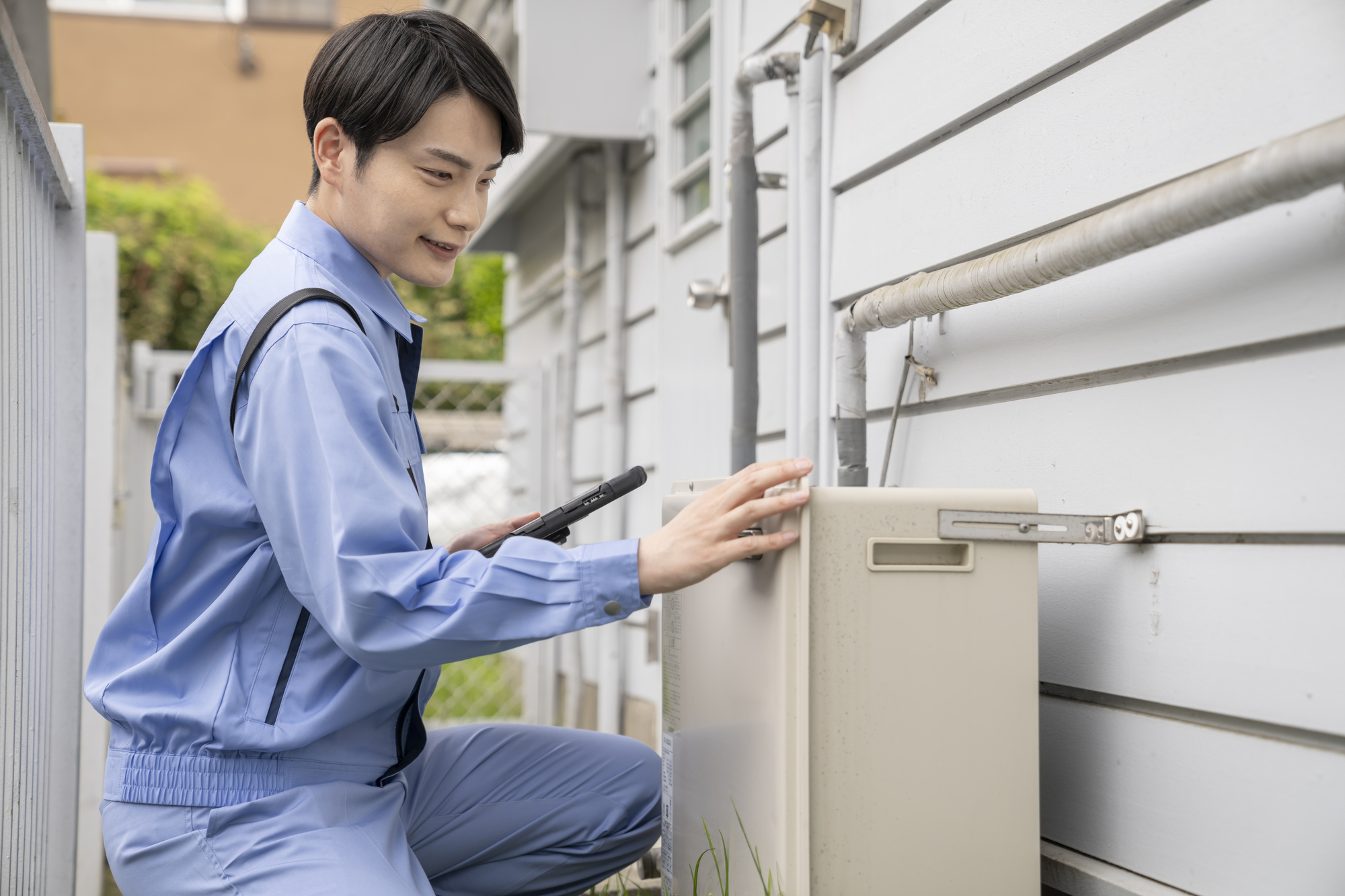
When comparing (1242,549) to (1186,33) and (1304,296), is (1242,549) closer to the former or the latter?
(1304,296)

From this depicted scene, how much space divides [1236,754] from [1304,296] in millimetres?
480

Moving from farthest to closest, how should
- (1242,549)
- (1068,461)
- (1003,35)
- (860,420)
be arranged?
1. (860,420)
2. (1003,35)
3. (1068,461)
4. (1242,549)

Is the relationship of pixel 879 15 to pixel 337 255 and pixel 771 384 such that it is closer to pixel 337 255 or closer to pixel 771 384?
pixel 771 384

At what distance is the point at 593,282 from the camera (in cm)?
431

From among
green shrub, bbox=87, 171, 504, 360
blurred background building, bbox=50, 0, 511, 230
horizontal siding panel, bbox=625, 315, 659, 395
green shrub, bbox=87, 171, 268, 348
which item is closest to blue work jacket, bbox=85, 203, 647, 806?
horizontal siding panel, bbox=625, 315, 659, 395

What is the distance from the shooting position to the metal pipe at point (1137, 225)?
92cm

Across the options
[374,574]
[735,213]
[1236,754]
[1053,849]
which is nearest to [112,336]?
[735,213]

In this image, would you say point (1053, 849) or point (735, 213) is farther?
point (735, 213)

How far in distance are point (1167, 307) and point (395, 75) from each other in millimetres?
973

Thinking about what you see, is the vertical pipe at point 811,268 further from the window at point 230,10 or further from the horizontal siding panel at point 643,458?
the window at point 230,10

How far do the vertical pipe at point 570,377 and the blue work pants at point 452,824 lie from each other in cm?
246

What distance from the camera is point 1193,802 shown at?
3.96 ft

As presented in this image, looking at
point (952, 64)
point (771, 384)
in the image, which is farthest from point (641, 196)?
point (952, 64)

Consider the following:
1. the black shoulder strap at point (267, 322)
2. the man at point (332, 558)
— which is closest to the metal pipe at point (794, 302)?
the man at point (332, 558)
